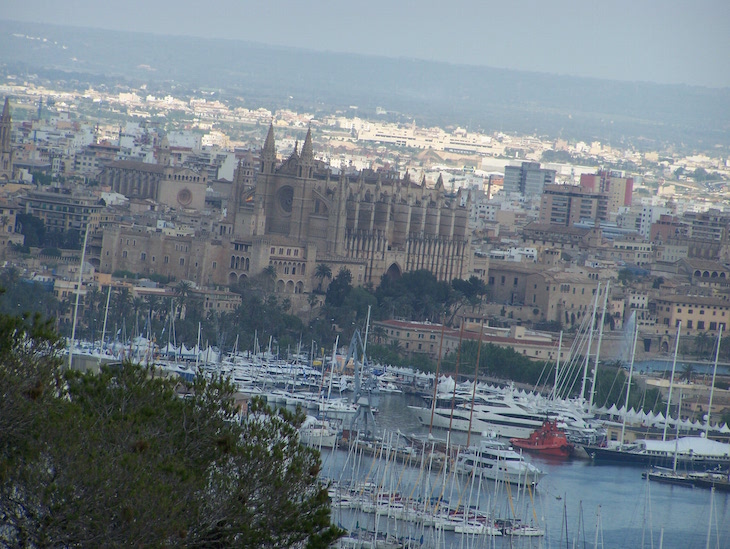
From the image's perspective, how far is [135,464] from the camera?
13.2 meters

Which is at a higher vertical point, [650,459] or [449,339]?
[449,339]

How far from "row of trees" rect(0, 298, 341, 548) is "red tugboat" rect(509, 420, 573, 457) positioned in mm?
20669

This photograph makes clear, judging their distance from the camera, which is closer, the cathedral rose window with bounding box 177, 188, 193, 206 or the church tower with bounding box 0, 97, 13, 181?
the cathedral rose window with bounding box 177, 188, 193, 206

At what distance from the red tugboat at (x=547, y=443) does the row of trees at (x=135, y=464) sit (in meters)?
20.7

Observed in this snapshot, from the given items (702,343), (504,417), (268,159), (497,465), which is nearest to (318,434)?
(497,465)

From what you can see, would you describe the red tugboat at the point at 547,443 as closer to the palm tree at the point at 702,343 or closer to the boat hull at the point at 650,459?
the boat hull at the point at 650,459

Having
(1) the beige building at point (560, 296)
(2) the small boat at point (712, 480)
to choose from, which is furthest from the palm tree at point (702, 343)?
(2) the small boat at point (712, 480)

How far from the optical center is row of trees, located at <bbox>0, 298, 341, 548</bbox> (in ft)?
41.9

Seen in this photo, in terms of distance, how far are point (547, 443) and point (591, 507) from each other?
240 inches

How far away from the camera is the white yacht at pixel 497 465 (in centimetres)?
3003

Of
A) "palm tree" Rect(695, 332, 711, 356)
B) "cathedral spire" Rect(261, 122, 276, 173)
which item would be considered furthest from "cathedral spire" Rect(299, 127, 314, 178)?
"palm tree" Rect(695, 332, 711, 356)

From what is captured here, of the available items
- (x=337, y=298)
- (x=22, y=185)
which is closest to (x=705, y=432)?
(x=337, y=298)

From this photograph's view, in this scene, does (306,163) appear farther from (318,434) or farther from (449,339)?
(318,434)

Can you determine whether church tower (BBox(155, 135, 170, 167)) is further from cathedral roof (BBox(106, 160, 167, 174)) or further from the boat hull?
the boat hull
